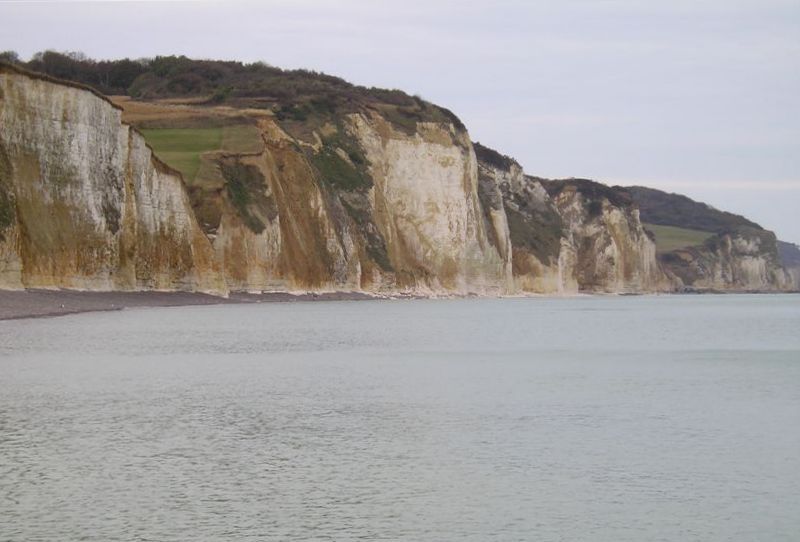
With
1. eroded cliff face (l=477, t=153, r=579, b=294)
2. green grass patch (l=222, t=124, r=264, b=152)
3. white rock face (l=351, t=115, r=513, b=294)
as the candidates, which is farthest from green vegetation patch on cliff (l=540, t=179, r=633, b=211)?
green grass patch (l=222, t=124, r=264, b=152)

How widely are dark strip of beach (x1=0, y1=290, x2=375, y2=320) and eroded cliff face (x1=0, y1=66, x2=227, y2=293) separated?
60 cm

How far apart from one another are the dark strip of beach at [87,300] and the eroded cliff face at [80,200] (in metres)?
0.60

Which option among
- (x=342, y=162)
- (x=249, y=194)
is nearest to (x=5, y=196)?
(x=249, y=194)

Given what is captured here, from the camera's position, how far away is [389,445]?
51.6 ft

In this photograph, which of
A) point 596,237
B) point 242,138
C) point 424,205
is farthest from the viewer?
point 596,237

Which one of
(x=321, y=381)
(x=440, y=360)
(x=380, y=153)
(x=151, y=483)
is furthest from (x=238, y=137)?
(x=151, y=483)

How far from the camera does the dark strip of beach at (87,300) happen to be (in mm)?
44469

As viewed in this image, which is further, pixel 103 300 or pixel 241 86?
pixel 241 86

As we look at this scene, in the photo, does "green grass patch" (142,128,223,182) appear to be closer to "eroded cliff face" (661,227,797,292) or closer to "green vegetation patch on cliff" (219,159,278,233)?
"green vegetation patch on cliff" (219,159,278,233)

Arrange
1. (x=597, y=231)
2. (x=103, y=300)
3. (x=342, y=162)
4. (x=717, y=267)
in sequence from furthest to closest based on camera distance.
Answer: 1. (x=717, y=267)
2. (x=597, y=231)
3. (x=342, y=162)
4. (x=103, y=300)

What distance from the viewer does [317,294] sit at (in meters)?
78.0

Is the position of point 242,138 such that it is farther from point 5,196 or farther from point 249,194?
point 5,196

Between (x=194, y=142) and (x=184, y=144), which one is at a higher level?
(x=194, y=142)

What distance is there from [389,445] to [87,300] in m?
38.1
